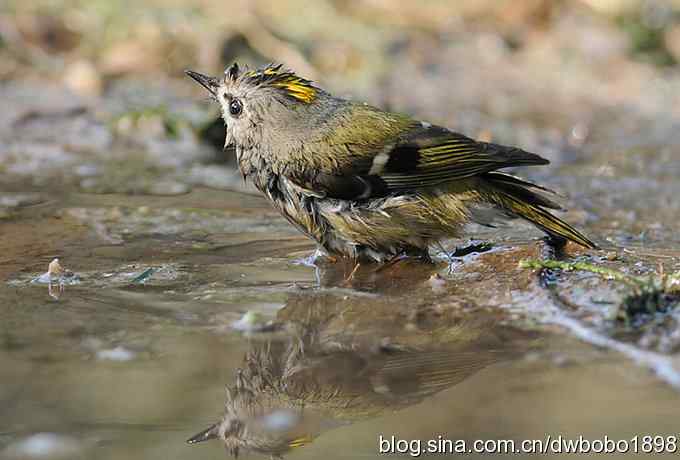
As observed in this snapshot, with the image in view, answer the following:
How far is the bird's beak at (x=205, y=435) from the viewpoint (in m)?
2.57

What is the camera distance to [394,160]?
4.35 metres

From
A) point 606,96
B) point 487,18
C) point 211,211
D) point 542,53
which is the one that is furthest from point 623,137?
point 211,211

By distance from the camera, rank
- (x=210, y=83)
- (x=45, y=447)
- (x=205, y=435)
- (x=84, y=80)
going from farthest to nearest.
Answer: (x=84, y=80), (x=210, y=83), (x=205, y=435), (x=45, y=447)

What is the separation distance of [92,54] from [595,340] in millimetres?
6371

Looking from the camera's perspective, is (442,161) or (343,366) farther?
(442,161)

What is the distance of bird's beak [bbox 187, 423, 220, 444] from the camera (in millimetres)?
2570

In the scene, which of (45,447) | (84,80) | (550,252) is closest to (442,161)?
(550,252)

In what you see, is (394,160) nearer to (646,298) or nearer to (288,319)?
(288,319)

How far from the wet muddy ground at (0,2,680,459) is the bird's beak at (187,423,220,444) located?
0.02 m

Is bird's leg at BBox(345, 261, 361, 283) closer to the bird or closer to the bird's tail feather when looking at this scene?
the bird

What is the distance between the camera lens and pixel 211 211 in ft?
17.8

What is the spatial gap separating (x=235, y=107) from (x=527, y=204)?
137 cm

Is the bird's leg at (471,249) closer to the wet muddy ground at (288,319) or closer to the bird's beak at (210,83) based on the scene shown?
the wet muddy ground at (288,319)

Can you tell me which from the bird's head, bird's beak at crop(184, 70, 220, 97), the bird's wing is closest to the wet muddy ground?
the bird's wing
